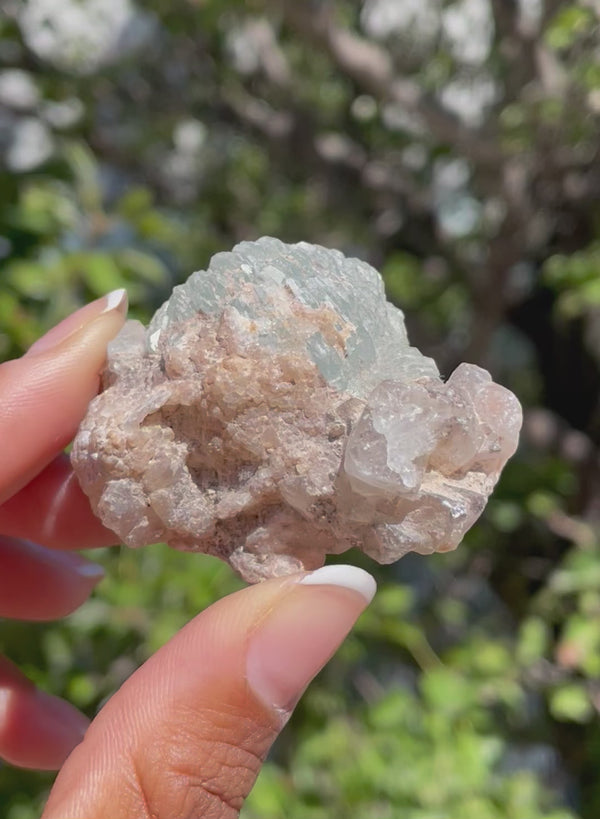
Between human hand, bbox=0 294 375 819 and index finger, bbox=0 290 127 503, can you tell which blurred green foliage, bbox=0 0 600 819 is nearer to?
index finger, bbox=0 290 127 503

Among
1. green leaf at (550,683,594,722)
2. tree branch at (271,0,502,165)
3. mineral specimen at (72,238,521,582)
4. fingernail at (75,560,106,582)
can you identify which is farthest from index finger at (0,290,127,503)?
tree branch at (271,0,502,165)

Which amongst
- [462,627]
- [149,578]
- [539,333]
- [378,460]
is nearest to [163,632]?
[149,578]

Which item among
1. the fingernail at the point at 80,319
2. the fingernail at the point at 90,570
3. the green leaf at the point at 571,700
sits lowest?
the green leaf at the point at 571,700

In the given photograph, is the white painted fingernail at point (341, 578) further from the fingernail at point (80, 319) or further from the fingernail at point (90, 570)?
the fingernail at point (90, 570)

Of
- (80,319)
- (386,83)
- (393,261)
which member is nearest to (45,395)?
(80,319)

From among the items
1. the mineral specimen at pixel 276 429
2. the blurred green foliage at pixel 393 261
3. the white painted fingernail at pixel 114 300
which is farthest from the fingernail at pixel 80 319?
the blurred green foliage at pixel 393 261
